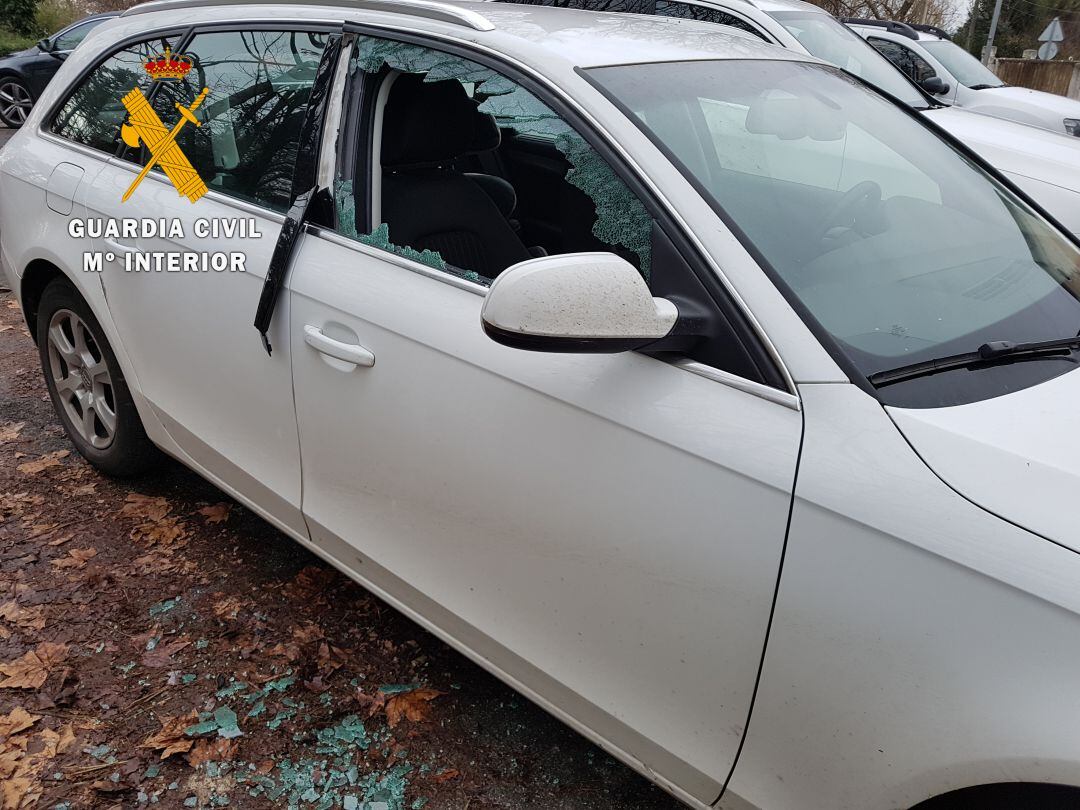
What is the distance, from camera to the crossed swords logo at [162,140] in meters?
2.74

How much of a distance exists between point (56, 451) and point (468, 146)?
2.28 meters

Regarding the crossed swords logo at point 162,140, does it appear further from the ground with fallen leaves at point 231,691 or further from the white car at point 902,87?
the white car at point 902,87

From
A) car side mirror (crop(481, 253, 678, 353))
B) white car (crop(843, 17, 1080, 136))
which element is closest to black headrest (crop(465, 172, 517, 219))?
car side mirror (crop(481, 253, 678, 353))

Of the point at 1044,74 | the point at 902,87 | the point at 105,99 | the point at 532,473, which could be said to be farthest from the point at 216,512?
the point at 1044,74

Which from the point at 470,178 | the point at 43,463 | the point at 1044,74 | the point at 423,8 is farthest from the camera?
the point at 1044,74

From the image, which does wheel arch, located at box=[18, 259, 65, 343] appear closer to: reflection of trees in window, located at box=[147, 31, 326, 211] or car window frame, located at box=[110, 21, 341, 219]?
car window frame, located at box=[110, 21, 341, 219]

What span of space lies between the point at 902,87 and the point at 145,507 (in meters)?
5.36

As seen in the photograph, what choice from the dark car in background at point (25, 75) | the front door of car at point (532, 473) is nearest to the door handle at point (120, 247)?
the front door of car at point (532, 473)

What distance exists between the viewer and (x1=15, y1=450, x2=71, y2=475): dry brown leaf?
3.63m

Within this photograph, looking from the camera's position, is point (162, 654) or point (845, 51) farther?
point (845, 51)

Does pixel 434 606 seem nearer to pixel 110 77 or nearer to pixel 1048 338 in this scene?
pixel 1048 338

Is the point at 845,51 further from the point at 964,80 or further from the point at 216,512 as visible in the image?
the point at 216,512

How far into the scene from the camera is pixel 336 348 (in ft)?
7.14

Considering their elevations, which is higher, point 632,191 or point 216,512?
point 632,191
